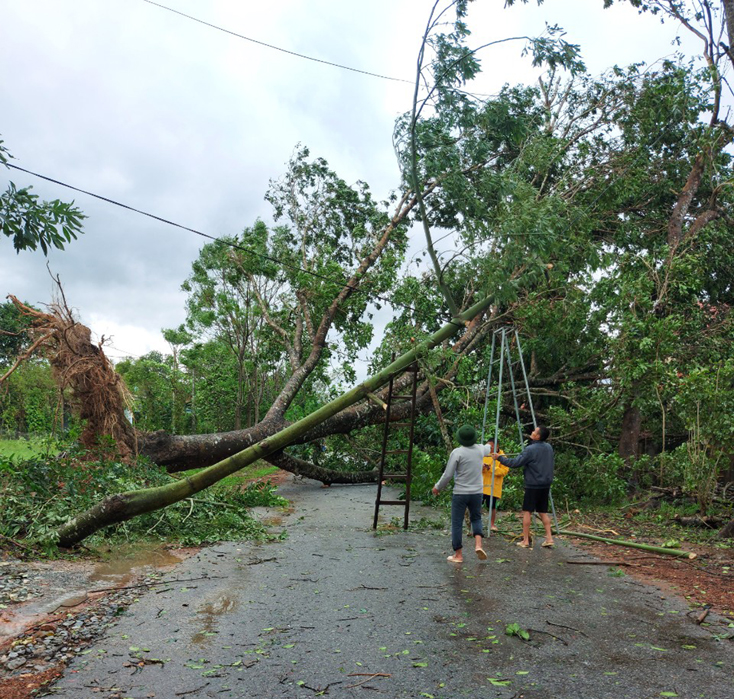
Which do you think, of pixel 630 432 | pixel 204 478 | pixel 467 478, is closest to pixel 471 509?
pixel 467 478

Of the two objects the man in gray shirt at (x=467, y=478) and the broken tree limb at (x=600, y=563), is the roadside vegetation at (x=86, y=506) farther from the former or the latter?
the broken tree limb at (x=600, y=563)

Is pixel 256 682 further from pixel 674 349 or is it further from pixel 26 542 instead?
pixel 674 349

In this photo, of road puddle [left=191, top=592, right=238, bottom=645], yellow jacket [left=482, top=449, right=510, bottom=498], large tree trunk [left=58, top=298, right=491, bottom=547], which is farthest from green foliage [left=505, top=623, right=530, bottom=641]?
yellow jacket [left=482, top=449, right=510, bottom=498]

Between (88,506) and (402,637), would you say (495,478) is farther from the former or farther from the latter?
(88,506)

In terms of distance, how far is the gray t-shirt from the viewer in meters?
7.67

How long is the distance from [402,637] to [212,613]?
1.63 m

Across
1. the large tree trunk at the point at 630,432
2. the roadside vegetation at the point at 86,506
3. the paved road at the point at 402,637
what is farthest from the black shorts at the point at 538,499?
the large tree trunk at the point at 630,432

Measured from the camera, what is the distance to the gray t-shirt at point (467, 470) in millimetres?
7668

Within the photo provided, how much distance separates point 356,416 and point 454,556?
7.77 metres

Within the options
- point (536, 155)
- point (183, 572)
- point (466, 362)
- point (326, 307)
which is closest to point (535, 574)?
point (183, 572)

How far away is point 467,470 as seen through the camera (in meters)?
7.67

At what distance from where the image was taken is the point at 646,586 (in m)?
6.34

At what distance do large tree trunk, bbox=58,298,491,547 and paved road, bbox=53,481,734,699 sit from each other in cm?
96

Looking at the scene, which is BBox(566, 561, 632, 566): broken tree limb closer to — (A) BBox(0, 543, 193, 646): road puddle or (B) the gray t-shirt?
(B) the gray t-shirt
